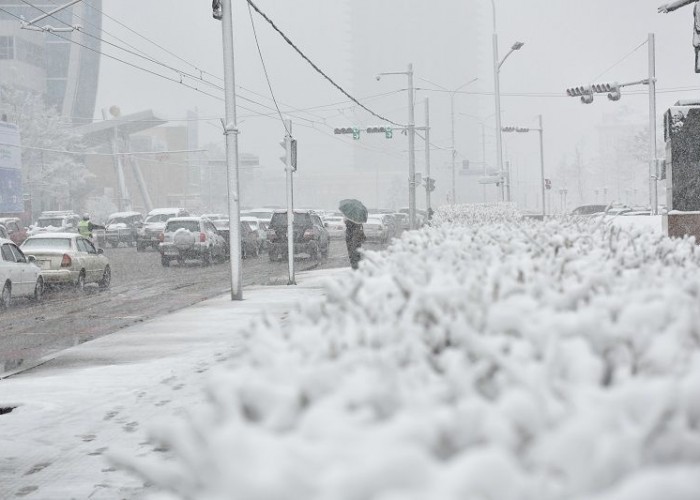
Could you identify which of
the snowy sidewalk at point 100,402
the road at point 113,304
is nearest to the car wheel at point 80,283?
the road at point 113,304

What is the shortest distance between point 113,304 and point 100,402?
36.3 ft

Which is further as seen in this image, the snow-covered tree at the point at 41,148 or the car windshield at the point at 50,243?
the snow-covered tree at the point at 41,148

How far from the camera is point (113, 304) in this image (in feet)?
64.0

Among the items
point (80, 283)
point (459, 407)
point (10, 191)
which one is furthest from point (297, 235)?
point (459, 407)

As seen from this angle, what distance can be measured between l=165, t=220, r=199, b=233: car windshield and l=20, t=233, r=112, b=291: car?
855cm

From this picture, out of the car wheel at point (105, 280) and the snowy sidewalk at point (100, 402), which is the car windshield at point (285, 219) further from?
the snowy sidewalk at point (100, 402)

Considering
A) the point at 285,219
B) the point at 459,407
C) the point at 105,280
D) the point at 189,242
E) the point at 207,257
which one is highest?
the point at 285,219

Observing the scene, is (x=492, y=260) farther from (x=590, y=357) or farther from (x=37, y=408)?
(x=37, y=408)

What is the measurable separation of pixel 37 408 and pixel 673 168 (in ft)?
35.4

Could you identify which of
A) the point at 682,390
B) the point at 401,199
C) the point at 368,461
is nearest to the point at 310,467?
the point at 368,461

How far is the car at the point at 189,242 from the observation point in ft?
107

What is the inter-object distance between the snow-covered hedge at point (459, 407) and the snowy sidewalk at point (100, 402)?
83cm

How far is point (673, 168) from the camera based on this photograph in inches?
615

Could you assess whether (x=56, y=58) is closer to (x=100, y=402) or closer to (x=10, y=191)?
(x=10, y=191)
